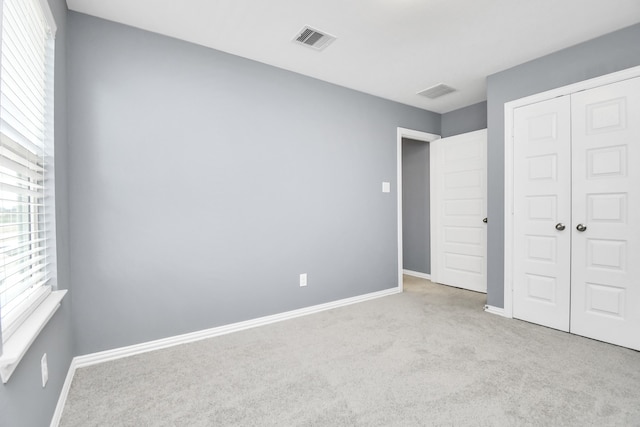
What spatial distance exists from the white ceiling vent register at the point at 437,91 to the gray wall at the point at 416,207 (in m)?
1.05

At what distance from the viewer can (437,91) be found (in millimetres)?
3691

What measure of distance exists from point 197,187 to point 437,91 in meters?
3.02

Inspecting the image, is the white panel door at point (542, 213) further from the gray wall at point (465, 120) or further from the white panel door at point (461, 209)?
the gray wall at point (465, 120)

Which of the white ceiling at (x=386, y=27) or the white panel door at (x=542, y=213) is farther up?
the white ceiling at (x=386, y=27)

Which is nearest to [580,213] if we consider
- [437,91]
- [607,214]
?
[607,214]

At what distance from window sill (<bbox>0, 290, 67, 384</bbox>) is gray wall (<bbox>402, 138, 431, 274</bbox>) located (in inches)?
176

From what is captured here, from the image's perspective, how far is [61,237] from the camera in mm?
1905

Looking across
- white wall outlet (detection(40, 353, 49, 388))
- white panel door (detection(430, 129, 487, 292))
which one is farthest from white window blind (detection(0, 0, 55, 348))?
white panel door (detection(430, 129, 487, 292))

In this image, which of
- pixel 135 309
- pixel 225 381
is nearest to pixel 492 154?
pixel 225 381

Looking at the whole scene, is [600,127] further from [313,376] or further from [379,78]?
[313,376]

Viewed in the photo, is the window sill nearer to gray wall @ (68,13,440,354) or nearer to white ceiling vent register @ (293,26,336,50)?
gray wall @ (68,13,440,354)

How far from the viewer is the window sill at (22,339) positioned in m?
0.99

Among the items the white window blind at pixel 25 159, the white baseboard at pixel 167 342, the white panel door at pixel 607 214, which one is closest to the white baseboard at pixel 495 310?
the white panel door at pixel 607 214

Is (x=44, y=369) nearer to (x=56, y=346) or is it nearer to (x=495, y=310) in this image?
(x=56, y=346)
